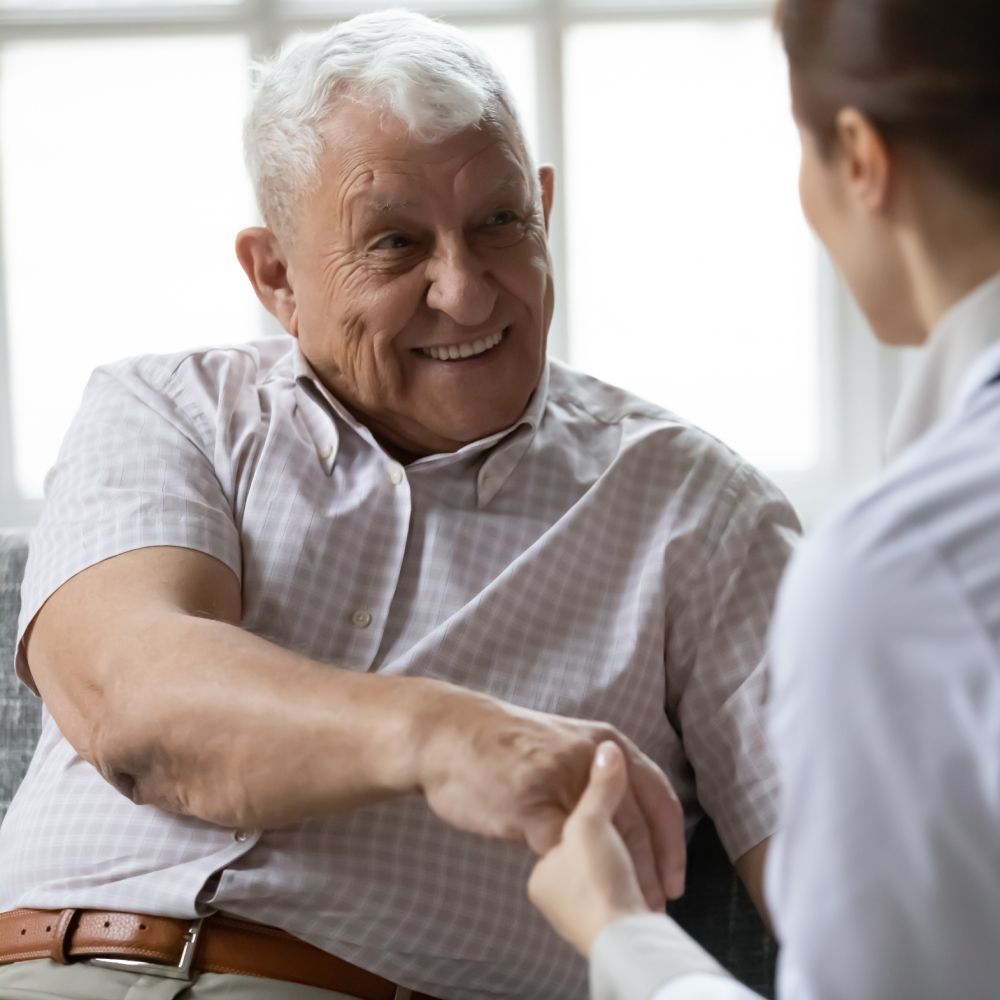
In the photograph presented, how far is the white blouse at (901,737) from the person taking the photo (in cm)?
67

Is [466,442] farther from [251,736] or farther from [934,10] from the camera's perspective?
[934,10]

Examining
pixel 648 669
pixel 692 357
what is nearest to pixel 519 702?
pixel 648 669

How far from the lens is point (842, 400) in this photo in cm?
432

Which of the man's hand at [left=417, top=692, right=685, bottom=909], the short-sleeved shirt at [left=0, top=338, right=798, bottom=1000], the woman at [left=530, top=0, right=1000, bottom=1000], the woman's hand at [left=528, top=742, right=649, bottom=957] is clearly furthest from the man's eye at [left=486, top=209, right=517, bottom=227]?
the woman at [left=530, top=0, right=1000, bottom=1000]

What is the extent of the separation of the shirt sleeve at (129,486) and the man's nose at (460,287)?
1.05 ft

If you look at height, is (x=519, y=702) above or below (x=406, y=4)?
below

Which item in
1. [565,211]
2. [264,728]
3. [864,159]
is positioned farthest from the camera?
A: [565,211]

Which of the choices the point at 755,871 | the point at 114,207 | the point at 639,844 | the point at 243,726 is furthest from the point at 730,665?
the point at 114,207

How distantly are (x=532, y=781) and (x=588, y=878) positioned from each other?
0.15 metres

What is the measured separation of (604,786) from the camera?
1.09 metres

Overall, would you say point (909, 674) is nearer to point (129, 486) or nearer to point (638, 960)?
point (638, 960)

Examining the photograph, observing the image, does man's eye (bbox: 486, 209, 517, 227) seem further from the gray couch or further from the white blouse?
the white blouse

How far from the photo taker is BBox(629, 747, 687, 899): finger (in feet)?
3.88

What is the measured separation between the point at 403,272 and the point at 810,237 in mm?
2890
